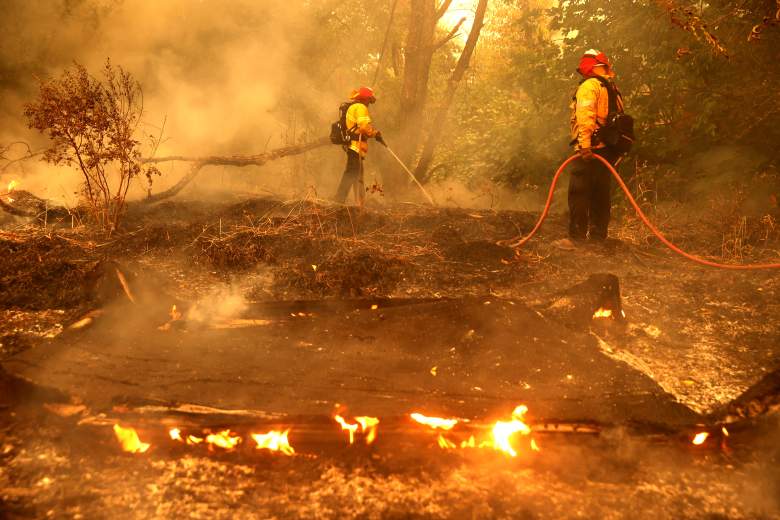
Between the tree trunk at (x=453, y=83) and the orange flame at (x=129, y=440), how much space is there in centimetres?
816

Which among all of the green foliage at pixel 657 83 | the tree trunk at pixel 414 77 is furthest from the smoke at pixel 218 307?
the tree trunk at pixel 414 77

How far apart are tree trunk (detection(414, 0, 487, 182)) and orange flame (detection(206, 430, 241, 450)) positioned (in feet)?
26.4

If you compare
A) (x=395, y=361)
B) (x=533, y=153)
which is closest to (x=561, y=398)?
(x=395, y=361)

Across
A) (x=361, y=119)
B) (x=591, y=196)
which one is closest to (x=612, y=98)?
(x=591, y=196)

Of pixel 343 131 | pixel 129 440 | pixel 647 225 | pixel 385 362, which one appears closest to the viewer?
pixel 129 440

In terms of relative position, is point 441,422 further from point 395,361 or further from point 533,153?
point 533,153

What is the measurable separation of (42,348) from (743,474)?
4.28 meters

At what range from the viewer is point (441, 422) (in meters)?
2.84

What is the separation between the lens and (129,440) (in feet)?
8.77

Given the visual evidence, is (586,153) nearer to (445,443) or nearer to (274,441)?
(445,443)

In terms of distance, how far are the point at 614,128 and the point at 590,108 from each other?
0.34 meters

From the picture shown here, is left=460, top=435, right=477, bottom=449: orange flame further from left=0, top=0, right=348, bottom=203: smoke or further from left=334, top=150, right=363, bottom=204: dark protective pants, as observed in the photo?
left=0, top=0, right=348, bottom=203: smoke

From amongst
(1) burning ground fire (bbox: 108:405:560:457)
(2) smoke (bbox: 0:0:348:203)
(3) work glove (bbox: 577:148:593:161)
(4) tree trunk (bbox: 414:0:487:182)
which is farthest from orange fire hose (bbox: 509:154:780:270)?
(2) smoke (bbox: 0:0:348:203)

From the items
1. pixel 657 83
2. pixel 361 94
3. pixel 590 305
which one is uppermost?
pixel 657 83
